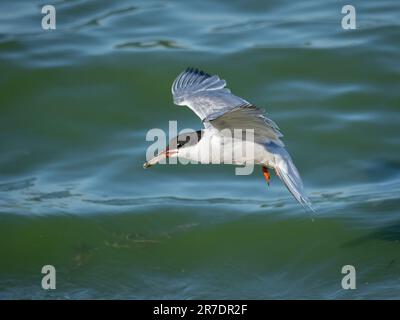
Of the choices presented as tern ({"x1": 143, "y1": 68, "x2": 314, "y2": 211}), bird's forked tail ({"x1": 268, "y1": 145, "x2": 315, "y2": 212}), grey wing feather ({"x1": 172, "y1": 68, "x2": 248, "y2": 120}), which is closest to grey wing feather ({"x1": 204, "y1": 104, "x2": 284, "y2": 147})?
tern ({"x1": 143, "y1": 68, "x2": 314, "y2": 211})

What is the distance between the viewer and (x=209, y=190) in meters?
10.4

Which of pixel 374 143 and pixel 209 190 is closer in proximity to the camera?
pixel 209 190

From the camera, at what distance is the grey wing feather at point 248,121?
20.7ft

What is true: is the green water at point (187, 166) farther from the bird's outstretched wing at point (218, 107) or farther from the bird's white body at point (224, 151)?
the bird's outstretched wing at point (218, 107)

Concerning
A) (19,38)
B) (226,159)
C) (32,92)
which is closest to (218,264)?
(226,159)

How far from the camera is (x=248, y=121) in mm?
6844

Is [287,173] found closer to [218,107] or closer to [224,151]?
[224,151]

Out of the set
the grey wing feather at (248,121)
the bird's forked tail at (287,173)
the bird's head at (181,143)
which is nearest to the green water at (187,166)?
the bird's forked tail at (287,173)

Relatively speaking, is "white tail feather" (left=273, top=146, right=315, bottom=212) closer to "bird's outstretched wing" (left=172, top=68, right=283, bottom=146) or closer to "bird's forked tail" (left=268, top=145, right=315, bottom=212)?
"bird's forked tail" (left=268, top=145, right=315, bottom=212)

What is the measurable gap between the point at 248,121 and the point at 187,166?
410 cm

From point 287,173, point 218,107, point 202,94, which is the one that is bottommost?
point 287,173

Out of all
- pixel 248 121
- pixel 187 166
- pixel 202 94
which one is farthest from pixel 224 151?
pixel 187 166
